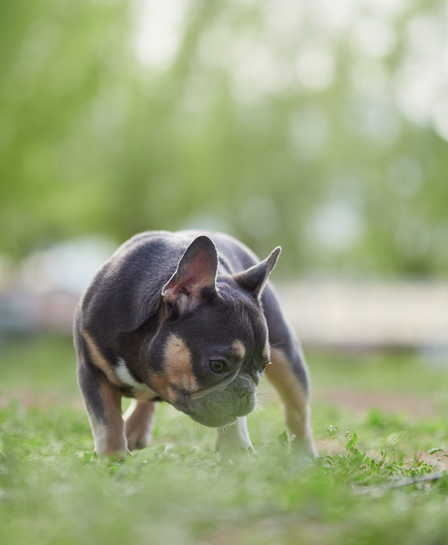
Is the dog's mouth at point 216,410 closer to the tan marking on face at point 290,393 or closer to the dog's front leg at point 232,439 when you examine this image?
the dog's front leg at point 232,439

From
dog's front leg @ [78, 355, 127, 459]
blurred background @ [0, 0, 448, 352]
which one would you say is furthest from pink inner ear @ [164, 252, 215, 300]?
blurred background @ [0, 0, 448, 352]

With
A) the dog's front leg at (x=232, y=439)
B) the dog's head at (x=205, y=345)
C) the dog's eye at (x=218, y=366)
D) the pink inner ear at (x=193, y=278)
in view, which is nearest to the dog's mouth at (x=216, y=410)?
the dog's head at (x=205, y=345)

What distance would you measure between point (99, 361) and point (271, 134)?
26.4m

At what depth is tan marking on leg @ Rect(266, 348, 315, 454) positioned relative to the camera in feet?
19.1

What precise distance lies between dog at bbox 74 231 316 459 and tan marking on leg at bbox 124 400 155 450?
2.71 ft

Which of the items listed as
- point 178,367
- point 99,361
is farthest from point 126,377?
point 178,367

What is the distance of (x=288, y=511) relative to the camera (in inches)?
133

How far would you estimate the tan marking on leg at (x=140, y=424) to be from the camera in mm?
6184

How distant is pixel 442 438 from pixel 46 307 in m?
18.0

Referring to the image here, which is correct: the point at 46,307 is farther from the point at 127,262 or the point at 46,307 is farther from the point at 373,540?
the point at 373,540

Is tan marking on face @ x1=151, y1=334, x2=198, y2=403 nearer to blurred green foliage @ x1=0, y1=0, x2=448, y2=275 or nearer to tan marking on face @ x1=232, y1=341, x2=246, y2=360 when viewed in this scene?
tan marking on face @ x1=232, y1=341, x2=246, y2=360

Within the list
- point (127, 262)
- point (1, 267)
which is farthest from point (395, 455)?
point (1, 267)

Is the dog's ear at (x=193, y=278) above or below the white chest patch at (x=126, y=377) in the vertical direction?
above

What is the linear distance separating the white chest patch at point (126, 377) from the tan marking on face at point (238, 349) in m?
0.74
